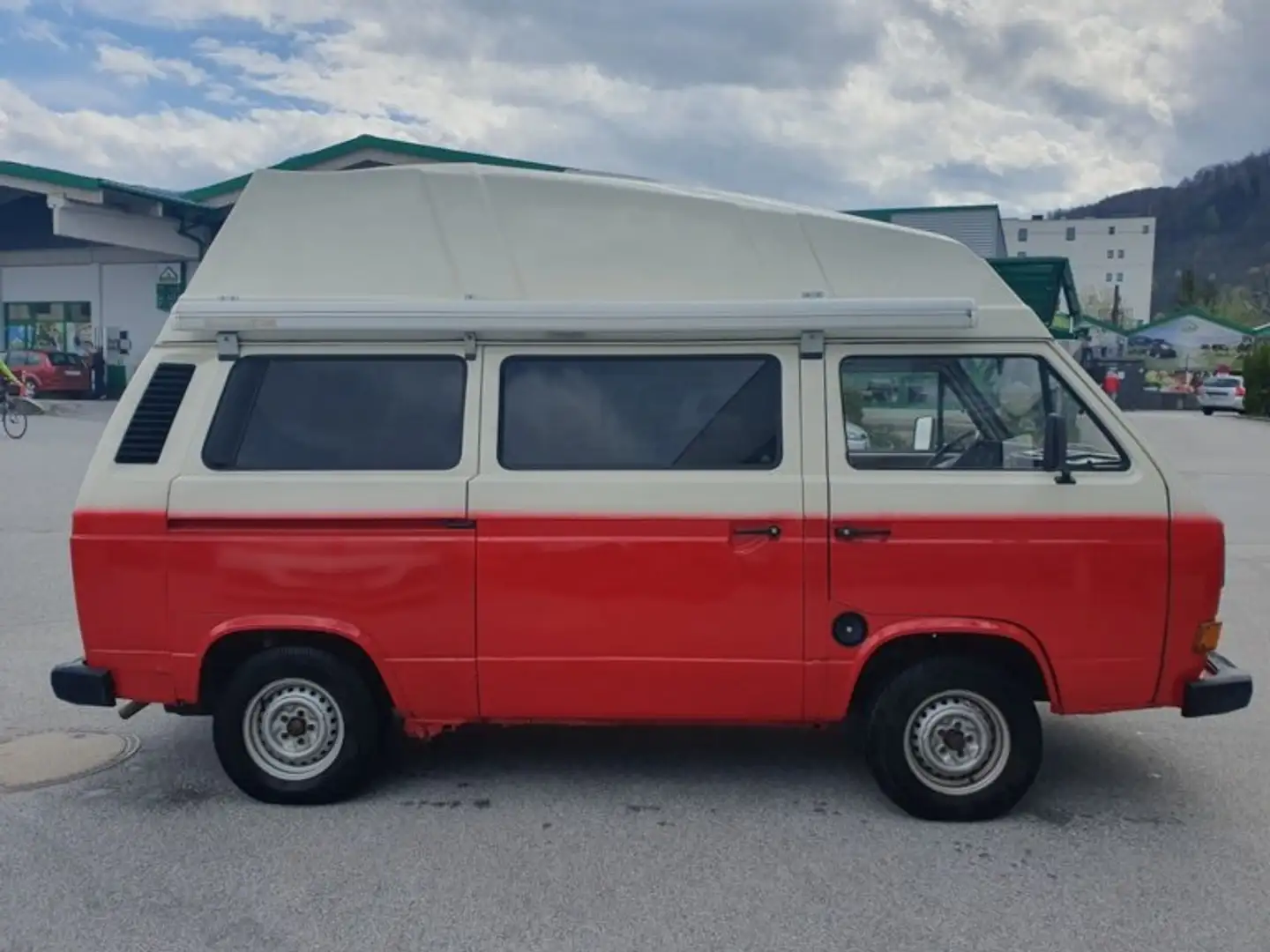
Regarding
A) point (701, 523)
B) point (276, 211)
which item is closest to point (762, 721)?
point (701, 523)

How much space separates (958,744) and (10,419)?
21288 mm

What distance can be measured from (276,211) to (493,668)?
2221mm

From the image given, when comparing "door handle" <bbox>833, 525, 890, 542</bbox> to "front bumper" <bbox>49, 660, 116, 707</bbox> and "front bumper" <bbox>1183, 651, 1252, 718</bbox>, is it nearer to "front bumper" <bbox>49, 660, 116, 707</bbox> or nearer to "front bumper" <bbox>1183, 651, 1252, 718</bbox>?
"front bumper" <bbox>1183, 651, 1252, 718</bbox>

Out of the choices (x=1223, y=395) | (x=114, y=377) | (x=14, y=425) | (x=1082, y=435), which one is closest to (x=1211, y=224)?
(x=1223, y=395)

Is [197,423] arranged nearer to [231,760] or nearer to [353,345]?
[353,345]

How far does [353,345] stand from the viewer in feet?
15.1

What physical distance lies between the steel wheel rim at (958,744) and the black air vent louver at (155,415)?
3.37 metres

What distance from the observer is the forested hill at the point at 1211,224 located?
4444 inches

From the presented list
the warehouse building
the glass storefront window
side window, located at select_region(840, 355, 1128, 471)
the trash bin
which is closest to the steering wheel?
side window, located at select_region(840, 355, 1128, 471)

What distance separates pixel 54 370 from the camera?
98.9 ft

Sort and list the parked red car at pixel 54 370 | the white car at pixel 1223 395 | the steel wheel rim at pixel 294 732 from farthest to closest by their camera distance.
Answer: the white car at pixel 1223 395
the parked red car at pixel 54 370
the steel wheel rim at pixel 294 732

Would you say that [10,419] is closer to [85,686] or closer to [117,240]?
[117,240]

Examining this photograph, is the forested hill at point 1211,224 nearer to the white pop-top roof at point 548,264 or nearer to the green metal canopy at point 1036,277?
the green metal canopy at point 1036,277

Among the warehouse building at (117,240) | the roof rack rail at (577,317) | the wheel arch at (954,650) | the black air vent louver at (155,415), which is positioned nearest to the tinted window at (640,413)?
the roof rack rail at (577,317)
